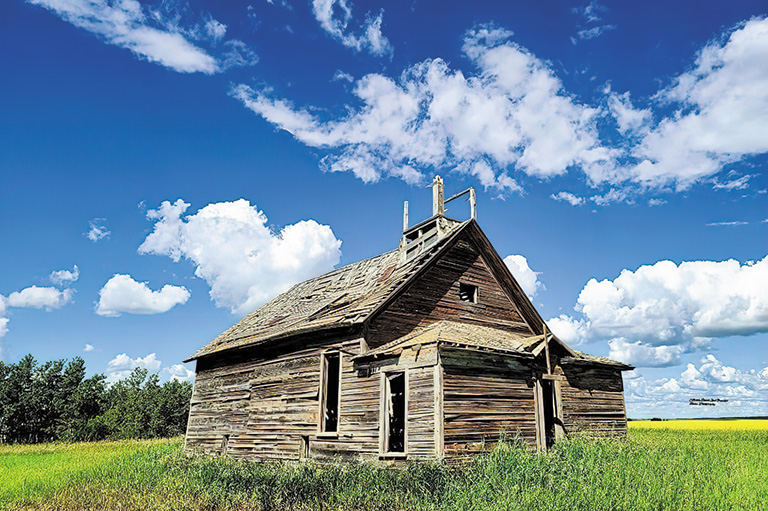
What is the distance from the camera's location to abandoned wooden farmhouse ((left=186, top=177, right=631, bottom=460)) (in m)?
14.0

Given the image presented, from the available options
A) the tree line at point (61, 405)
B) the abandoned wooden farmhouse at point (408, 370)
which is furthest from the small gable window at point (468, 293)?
the tree line at point (61, 405)

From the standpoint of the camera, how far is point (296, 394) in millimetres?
17234

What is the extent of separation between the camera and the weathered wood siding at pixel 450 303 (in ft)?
55.0

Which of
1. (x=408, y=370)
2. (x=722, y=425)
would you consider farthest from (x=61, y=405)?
(x=722, y=425)

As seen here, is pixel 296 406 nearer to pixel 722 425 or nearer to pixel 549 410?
pixel 549 410

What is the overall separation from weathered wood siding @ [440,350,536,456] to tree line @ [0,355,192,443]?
3927cm

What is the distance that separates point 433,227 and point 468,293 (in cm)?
293

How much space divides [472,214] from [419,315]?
15.0 ft

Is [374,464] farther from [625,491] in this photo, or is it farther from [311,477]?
[625,491]

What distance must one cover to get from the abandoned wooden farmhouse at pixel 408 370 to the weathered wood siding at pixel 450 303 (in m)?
0.04

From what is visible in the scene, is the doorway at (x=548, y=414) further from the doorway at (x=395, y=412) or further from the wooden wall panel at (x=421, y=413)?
the doorway at (x=395, y=412)

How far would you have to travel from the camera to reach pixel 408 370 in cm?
1427

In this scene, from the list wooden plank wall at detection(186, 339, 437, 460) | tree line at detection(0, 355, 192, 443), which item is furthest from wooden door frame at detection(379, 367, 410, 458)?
tree line at detection(0, 355, 192, 443)

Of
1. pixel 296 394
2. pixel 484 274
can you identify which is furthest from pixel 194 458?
pixel 484 274
